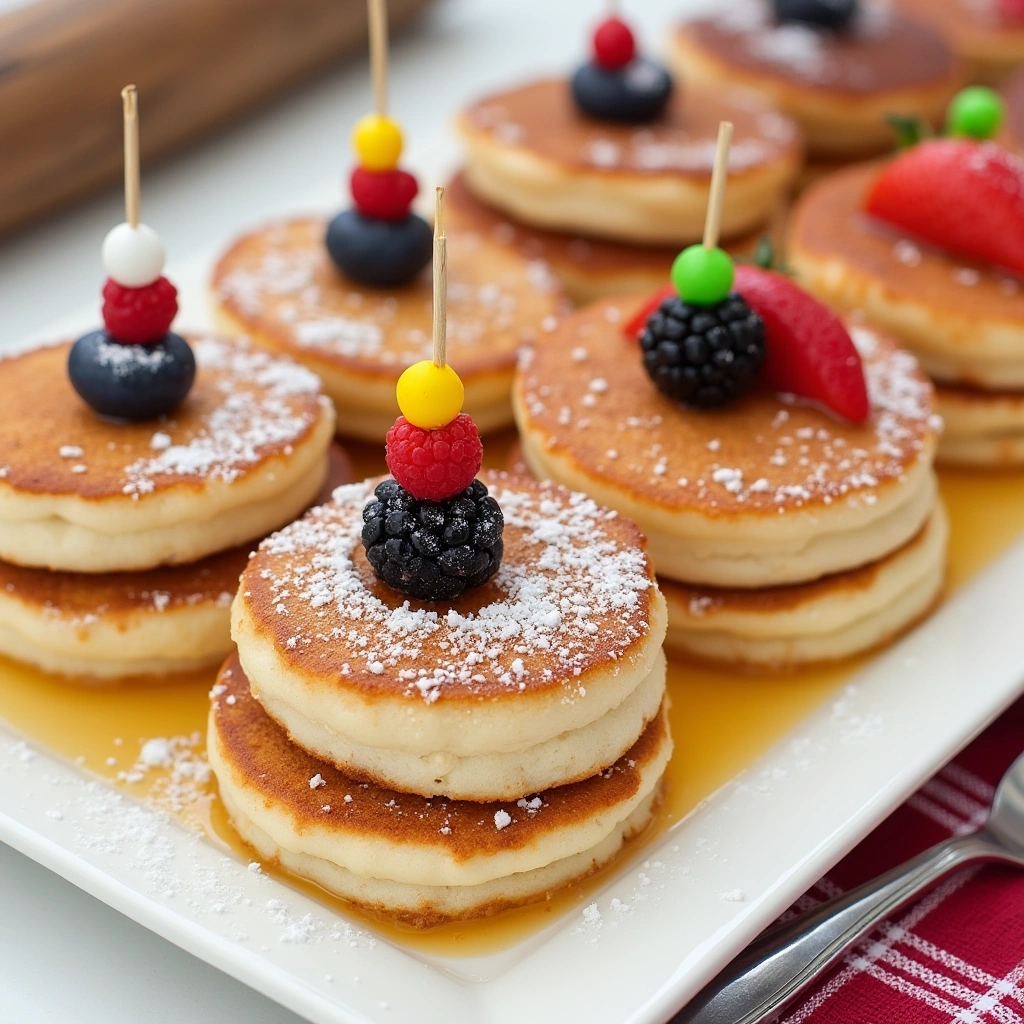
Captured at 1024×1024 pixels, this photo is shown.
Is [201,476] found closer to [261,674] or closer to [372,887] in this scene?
Result: [261,674]

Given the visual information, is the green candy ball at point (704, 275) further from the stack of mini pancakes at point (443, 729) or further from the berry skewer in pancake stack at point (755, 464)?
the stack of mini pancakes at point (443, 729)

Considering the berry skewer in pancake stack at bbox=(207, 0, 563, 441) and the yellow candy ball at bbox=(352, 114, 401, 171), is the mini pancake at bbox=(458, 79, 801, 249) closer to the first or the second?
the berry skewer in pancake stack at bbox=(207, 0, 563, 441)

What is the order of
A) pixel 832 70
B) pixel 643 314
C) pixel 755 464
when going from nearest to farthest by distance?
pixel 755 464
pixel 643 314
pixel 832 70

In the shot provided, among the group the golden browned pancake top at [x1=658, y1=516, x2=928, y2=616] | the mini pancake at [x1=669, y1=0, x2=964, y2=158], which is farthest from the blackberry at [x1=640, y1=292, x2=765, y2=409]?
the mini pancake at [x1=669, y1=0, x2=964, y2=158]

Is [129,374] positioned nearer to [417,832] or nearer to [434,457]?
[434,457]

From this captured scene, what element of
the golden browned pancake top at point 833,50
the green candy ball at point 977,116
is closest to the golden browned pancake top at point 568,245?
Result: the green candy ball at point 977,116

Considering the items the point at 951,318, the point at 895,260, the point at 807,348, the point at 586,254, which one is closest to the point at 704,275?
A: the point at 807,348

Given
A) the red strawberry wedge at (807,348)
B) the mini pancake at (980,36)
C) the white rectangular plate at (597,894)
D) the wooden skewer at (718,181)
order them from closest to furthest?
the white rectangular plate at (597,894) → the wooden skewer at (718,181) → the red strawberry wedge at (807,348) → the mini pancake at (980,36)
